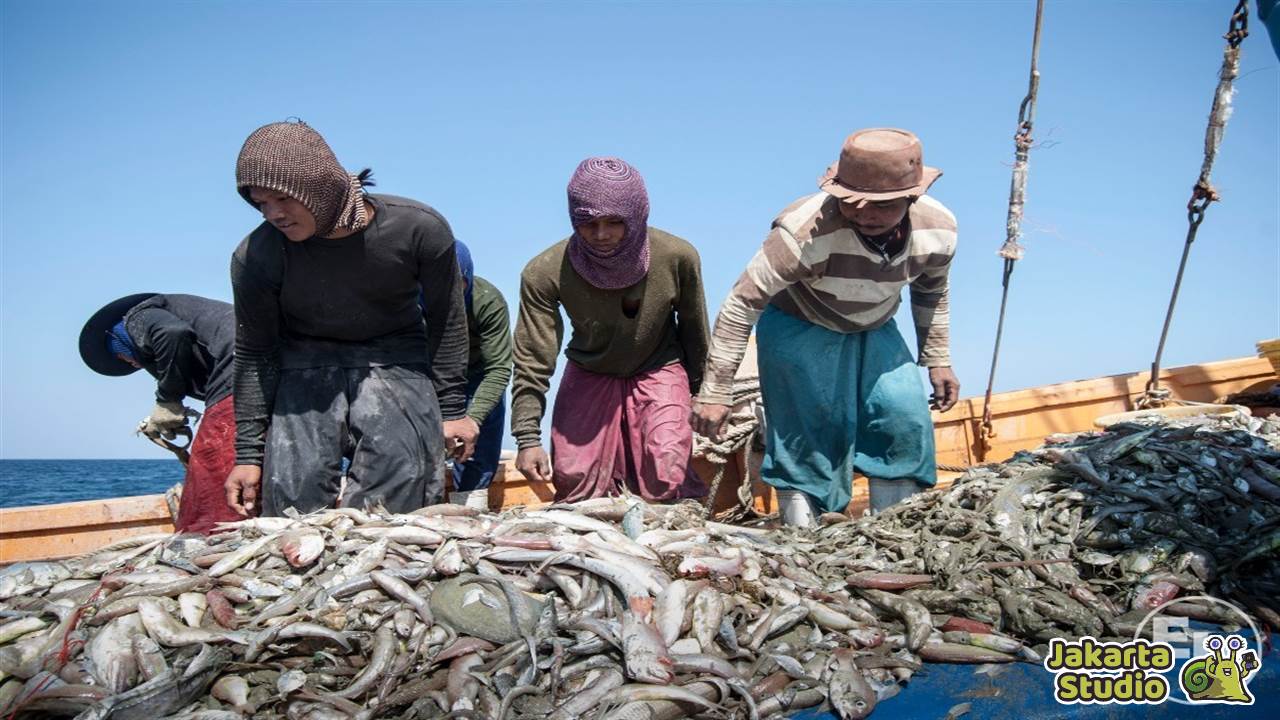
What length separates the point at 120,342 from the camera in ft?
17.7

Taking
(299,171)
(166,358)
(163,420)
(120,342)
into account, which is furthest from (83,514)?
(299,171)

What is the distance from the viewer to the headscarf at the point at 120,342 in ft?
17.6

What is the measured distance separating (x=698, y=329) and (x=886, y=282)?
1.04 m

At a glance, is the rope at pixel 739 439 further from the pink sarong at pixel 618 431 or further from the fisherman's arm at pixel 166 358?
the fisherman's arm at pixel 166 358

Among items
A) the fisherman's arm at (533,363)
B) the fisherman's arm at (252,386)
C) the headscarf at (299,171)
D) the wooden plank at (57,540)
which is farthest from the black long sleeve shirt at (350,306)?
the wooden plank at (57,540)

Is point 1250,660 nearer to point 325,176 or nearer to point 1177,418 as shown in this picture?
point 1177,418

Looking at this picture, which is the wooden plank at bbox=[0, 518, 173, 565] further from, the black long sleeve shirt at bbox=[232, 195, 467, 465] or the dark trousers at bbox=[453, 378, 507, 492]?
the black long sleeve shirt at bbox=[232, 195, 467, 465]

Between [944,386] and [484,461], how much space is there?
2.53 meters

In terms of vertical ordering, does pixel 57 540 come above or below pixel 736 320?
below

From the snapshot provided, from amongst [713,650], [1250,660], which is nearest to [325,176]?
[713,650]

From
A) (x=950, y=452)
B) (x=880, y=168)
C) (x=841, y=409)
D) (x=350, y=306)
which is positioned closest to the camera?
(x=880, y=168)

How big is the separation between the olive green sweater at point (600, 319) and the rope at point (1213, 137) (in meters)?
3.57

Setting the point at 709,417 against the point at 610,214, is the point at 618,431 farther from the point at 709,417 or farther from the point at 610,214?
the point at 610,214

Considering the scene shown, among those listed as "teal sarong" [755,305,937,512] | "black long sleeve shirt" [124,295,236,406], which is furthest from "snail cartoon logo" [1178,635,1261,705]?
"black long sleeve shirt" [124,295,236,406]
